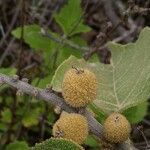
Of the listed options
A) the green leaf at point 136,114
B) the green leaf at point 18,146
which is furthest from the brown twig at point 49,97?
the green leaf at point 18,146

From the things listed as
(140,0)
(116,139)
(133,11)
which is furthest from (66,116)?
(140,0)

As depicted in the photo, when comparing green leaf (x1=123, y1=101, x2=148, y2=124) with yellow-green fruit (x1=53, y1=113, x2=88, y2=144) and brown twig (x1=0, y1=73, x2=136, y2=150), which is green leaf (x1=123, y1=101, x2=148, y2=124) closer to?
brown twig (x1=0, y1=73, x2=136, y2=150)

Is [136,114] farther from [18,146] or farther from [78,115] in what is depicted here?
[78,115]

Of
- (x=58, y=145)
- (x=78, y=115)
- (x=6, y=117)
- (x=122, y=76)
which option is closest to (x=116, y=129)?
(x=78, y=115)

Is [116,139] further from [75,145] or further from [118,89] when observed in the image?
[118,89]

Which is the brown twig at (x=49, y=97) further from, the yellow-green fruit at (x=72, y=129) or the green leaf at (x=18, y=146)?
the green leaf at (x=18, y=146)

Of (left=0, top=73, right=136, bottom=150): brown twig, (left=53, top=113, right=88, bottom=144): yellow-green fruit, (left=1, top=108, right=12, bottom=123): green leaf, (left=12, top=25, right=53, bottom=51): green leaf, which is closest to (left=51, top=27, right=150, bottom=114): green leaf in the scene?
(left=0, top=73, right=136, bottom=150): brown twig
